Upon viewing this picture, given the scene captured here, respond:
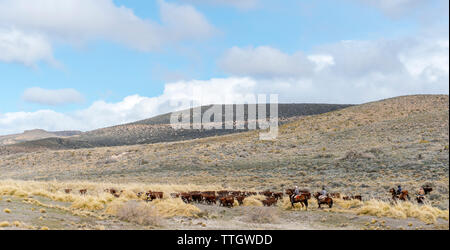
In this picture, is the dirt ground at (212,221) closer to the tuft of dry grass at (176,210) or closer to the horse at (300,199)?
the tuft of dry grass at (176,210)

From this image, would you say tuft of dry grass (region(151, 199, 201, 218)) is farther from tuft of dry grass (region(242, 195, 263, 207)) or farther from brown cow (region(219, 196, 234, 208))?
tuft of dry grass (region(242, 195, 263, 207))

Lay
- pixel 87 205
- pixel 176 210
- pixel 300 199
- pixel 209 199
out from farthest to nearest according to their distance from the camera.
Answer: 1. pixel 209 199
2. pixel 300 199
3. pixel 87 205
4. pixel 176 210

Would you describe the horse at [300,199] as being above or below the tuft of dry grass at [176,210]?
above

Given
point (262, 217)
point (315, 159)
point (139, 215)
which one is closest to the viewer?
point (139, 215)

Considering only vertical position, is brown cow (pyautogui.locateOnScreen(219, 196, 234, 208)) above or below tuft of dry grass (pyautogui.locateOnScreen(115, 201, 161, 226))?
below

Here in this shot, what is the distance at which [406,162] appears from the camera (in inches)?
1298

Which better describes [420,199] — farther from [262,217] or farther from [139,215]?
[139,215]

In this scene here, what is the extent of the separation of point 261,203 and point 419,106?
183 feet

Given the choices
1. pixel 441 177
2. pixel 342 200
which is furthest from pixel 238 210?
pixel 441 177

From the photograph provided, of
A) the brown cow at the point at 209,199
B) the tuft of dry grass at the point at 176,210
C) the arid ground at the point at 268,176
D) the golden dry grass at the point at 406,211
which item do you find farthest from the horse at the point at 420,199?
the tuft of dry grass at the point at 176,210

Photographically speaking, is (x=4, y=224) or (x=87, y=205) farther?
(x=87, y=205)

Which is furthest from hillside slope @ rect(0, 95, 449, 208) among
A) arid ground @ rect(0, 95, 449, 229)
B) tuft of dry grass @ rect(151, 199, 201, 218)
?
→ tuft of dry grass @ rect(151, 199, 201, 218)

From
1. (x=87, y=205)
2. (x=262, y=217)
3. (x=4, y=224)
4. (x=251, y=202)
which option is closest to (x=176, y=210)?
(x=262, y=217)
